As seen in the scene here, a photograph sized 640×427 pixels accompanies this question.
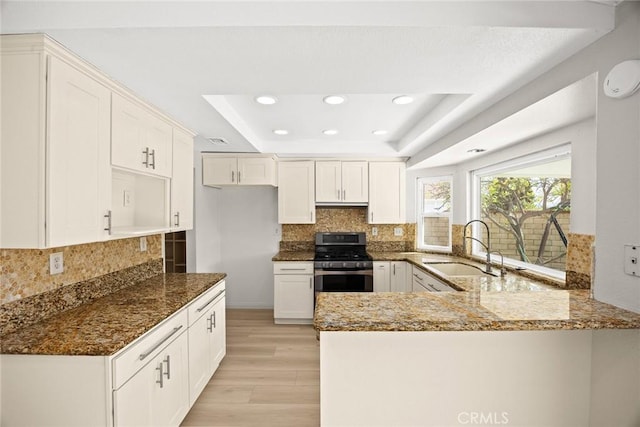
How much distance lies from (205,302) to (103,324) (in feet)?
2.85

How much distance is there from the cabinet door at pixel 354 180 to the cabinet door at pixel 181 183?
6.97 feet

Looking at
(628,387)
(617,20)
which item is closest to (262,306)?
(628,387)

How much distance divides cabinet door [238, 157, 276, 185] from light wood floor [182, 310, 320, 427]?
6.16 feet

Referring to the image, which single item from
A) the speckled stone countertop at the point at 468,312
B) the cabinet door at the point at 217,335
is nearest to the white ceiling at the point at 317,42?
the speckled stone countertop at the point at 468,312

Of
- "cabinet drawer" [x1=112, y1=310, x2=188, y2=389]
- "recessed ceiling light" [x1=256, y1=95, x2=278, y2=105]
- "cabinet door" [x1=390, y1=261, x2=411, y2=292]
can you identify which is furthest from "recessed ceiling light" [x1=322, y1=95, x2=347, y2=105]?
"cabinet door" [x1=390, y1=261, x2=411, y2=292]

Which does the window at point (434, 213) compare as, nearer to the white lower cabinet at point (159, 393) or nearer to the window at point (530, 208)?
the window at point (530, 208)

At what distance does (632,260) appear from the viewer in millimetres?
1299

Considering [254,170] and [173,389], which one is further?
[254,170]

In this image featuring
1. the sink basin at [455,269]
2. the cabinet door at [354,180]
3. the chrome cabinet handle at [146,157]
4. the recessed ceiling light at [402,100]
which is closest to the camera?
the chrome cabinet handle at [146,157]

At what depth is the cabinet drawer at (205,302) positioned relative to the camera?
217 centimetres

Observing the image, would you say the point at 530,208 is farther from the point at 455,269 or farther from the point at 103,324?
the point at 103,324

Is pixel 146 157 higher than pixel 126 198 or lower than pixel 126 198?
higher

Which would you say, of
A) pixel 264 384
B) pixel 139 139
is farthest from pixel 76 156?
pixel 264 384

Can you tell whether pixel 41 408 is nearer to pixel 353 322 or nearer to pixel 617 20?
pixel 353 322
